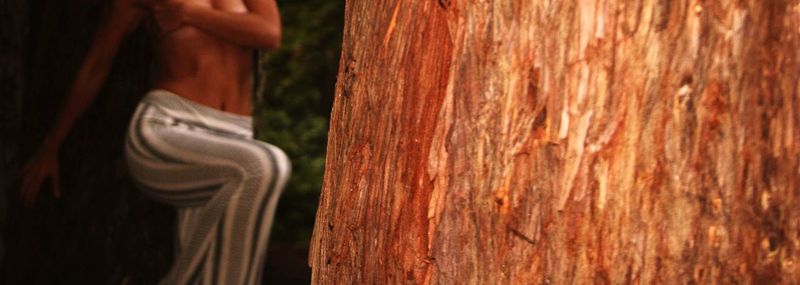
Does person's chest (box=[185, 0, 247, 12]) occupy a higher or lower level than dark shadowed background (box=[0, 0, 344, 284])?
higher

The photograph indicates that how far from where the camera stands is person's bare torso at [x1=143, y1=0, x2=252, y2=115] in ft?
11.0

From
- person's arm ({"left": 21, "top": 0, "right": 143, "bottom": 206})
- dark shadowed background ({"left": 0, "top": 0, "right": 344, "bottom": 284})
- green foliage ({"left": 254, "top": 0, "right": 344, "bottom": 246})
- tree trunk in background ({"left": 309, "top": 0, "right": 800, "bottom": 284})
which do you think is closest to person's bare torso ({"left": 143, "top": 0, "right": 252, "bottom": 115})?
person's arm ({"left": 21, "top": 0, "right": 143, "bottom": 206})

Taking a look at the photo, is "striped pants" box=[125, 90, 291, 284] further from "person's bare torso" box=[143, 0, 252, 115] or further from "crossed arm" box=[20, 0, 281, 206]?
"crossed arm" box=[20, 0, 281, 206]

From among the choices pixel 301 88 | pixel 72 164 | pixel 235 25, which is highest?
pixel 235 25

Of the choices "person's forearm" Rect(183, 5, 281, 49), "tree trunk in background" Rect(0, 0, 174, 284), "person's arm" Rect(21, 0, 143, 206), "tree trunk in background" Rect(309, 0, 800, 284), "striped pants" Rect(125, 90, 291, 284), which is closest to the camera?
"tree trunk in background" Rect(309, 0, 800, 284)

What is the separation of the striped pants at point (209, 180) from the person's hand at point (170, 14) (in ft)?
0.61

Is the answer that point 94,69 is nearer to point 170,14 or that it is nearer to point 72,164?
point 170,14

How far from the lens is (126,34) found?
355 cm

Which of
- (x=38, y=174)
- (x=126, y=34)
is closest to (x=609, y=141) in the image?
(x=126, y=34)

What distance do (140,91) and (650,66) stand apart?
328 centimetres

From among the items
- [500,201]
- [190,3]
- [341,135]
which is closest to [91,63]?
[190,3]

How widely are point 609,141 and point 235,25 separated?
201cm

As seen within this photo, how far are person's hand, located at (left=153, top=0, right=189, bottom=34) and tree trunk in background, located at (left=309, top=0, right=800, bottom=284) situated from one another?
189 centimetres

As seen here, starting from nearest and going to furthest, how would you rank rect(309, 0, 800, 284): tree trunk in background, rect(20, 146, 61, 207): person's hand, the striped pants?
rect(309, 0, 800, 284): tree trunk in background → the striped pants → rect(20, 146, 61, 207): person's hand
